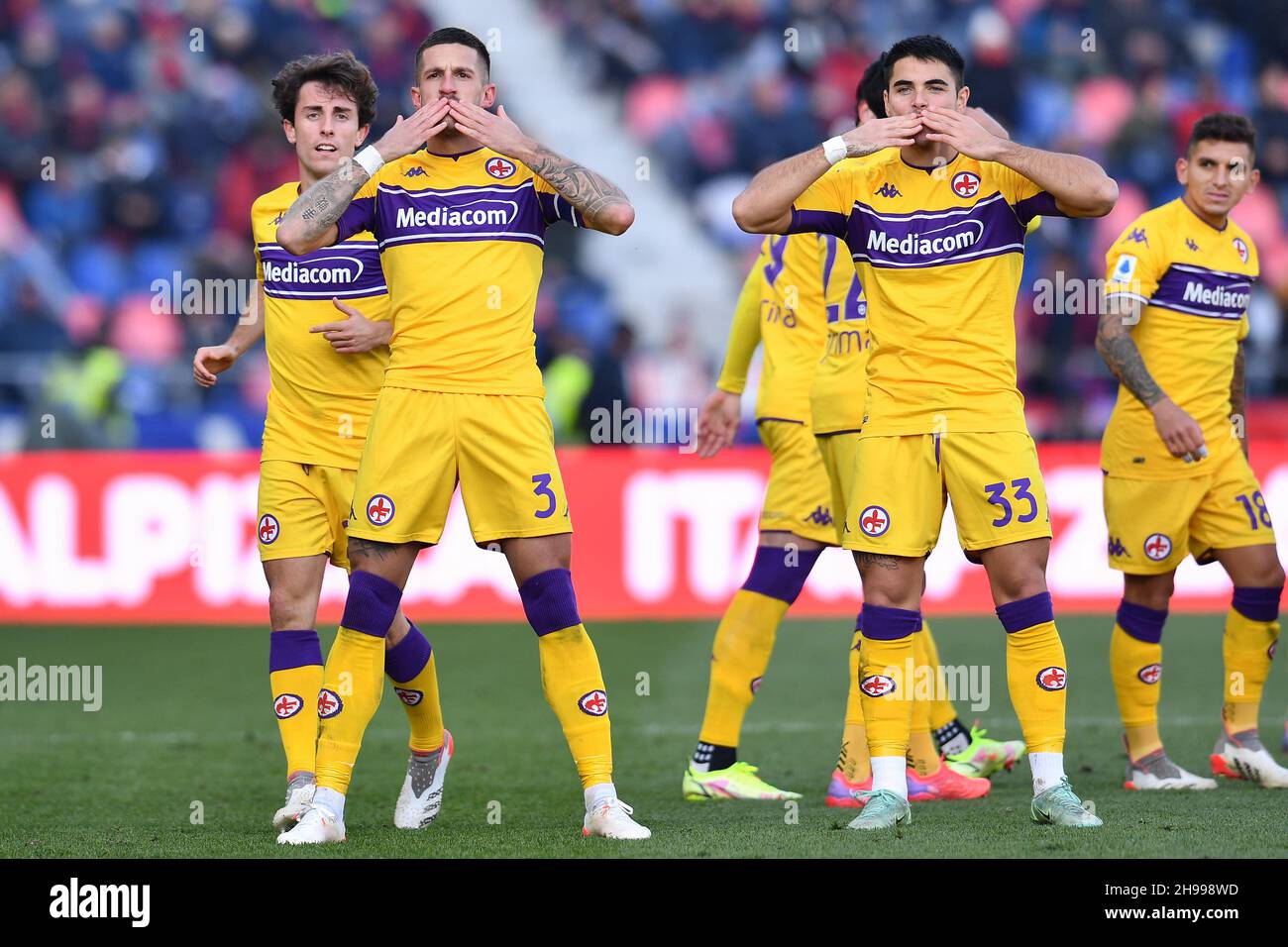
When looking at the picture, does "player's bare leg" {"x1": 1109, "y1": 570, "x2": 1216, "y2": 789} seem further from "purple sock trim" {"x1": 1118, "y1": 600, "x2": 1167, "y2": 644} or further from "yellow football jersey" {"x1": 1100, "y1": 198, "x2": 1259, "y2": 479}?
"yellow football jersey" {"x1": 1100, "y1": 198, "x2": 1259, "y2": 479}

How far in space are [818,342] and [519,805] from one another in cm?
206

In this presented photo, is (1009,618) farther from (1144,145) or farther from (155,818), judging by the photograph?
(1144,145)

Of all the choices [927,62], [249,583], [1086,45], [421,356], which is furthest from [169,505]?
[1086,45]

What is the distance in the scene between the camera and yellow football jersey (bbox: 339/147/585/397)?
539cm

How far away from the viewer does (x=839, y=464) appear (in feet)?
21.2

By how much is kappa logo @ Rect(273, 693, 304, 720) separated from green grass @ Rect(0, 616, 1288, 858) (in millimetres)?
347

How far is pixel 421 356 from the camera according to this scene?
541 centimetres

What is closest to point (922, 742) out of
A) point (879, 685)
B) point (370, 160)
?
point (879, 685)

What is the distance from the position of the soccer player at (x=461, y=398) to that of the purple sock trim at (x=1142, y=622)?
2441 mm

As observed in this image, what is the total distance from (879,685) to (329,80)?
2.66 m

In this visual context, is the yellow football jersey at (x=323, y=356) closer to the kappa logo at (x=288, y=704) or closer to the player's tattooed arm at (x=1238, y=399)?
the kappa logo at (x=288, y=704)

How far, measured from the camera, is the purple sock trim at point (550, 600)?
538cm

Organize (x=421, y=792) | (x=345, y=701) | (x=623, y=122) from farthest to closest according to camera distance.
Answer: (x=623, y=122) < (x=421, y=792) < (x=345, y=701)

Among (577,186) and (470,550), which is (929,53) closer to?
(577,186)
